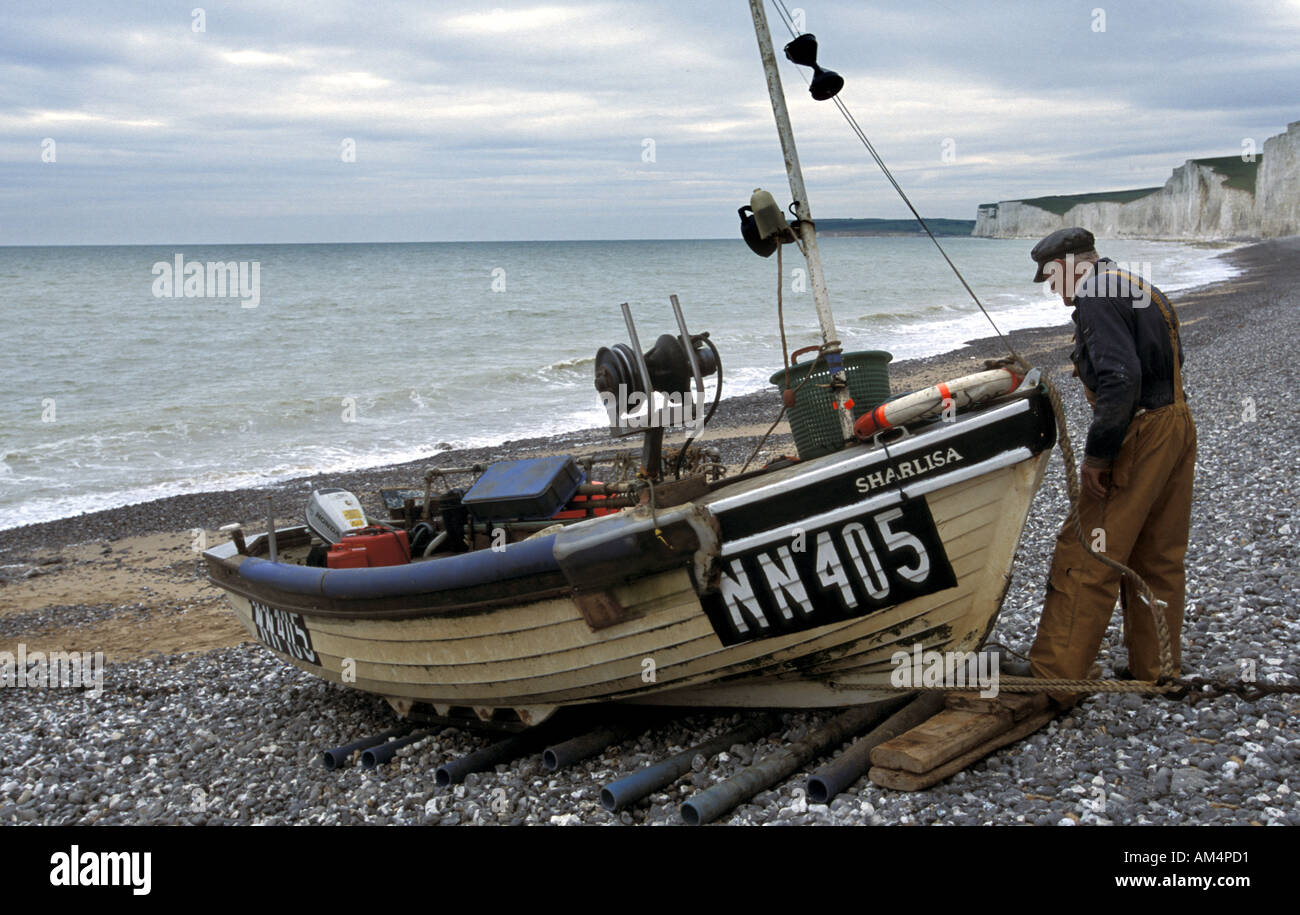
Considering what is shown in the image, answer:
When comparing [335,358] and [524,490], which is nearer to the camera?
[524,490]

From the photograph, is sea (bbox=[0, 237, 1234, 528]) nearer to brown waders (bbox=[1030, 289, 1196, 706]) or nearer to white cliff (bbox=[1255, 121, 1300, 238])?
brown waders (bbox=[1030, 289, 1196, 706])

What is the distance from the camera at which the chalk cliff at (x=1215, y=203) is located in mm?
90125

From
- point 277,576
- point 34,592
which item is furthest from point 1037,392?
point 34,592

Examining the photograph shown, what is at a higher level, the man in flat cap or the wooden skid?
the man in flat cap

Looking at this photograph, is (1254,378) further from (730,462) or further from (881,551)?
(881,551)

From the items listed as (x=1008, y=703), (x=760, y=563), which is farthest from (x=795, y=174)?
(x=1008, y=703)

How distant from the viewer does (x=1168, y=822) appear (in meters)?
3.87

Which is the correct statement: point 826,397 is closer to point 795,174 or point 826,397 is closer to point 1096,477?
Answer: point 795,174

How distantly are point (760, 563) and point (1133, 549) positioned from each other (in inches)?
74.1

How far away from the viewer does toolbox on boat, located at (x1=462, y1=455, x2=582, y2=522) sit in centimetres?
621

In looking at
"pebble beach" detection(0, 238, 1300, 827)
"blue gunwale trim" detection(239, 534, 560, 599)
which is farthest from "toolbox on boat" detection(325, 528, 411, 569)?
"pebble beach" detection(0, 238, 1300, 827)

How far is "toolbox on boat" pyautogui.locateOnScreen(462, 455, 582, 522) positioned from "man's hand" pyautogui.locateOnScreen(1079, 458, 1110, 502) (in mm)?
3055

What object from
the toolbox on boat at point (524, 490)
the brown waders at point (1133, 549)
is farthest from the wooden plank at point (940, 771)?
the toolbox on boat at point (524, 490)

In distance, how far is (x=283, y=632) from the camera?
677 cm
